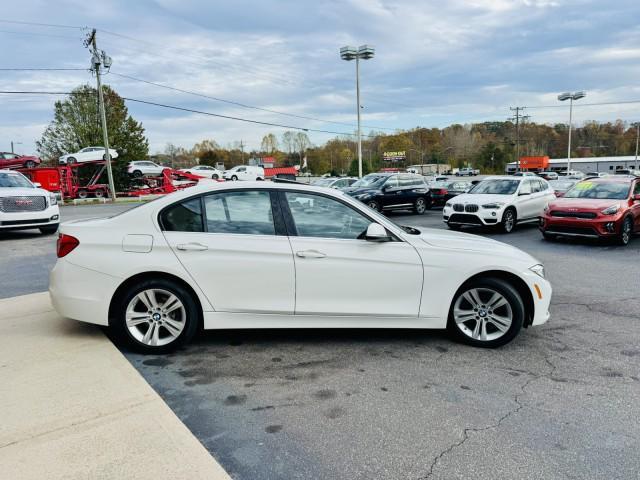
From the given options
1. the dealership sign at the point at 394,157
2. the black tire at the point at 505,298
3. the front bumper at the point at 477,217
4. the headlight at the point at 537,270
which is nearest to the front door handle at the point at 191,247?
the black tire at the point at 505,298

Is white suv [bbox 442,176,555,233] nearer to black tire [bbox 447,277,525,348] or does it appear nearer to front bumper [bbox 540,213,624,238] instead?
front bumper [bbox 540,213,624,238]

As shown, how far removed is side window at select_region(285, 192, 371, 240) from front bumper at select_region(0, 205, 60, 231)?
35.9ft

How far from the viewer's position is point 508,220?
13891 millimetres

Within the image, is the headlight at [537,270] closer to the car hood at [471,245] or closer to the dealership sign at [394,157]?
the car hood at [471,245]

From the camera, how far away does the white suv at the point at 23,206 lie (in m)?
12.4

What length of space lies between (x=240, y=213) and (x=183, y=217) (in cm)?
52

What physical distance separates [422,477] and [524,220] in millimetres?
13204

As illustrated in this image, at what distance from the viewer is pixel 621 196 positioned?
11375mm

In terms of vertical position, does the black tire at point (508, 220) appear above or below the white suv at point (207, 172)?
below

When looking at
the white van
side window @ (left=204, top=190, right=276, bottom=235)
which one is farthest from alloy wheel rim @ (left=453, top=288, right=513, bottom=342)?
the white van

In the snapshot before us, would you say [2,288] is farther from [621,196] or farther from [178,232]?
[621,196]

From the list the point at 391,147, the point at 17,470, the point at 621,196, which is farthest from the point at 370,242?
the point at 391,147

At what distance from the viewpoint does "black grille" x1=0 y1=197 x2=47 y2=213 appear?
12336 mm

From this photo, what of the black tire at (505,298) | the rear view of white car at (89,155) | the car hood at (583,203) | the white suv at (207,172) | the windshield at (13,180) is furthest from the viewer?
the white suv at (207,172)
